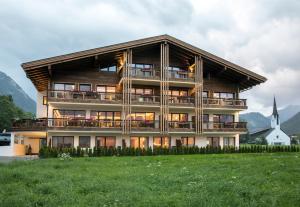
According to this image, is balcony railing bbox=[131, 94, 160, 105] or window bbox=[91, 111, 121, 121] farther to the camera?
window bbox=[91, 111, 121, 121]

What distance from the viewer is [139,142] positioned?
3584cm

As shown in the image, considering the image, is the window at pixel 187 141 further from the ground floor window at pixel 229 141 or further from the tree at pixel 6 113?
the tree at pixel 6 113

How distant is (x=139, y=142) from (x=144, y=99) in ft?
15.6

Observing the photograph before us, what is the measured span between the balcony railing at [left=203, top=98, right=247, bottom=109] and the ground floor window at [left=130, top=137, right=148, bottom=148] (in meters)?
7.62

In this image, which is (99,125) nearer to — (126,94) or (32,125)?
(126,94)

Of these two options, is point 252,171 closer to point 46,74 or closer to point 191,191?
point 191,191

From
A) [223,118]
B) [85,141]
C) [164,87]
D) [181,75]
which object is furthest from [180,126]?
→ [85,141]

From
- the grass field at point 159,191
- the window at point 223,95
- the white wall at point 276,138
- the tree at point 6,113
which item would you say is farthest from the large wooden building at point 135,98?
the white wall at point 276,138

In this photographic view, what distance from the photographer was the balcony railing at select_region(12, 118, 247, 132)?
32.2m

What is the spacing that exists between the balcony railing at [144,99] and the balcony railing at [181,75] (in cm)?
281

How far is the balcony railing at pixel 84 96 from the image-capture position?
3256 cm

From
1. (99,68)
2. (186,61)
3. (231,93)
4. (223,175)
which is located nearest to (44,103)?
(99,68)

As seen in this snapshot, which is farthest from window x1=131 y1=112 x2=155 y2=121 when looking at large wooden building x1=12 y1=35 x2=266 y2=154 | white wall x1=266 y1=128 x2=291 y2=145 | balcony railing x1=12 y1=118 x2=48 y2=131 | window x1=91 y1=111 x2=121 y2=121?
white wall x1=266 y1=128 x2=291 y2=145

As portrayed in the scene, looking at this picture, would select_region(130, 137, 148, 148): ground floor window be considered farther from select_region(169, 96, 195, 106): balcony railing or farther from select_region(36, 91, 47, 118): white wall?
select_region(36, 91, 47, 118): white wall
